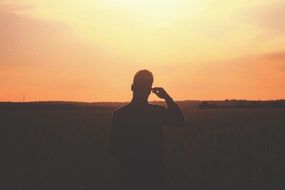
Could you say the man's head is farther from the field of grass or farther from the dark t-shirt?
the field of grass

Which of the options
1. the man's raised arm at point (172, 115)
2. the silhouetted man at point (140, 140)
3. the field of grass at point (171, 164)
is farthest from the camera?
the field of grass at point (171, 164)

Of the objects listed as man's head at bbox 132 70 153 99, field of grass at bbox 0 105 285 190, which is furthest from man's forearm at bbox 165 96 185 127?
field of grass at bbox 0 105 285 190

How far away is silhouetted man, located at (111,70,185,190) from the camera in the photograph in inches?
185

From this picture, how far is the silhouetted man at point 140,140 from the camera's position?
469 cm

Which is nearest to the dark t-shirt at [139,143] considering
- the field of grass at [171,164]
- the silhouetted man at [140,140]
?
the silhouetted man at [140,140]

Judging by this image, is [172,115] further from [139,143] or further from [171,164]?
[171,164]

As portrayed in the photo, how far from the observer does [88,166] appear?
11617mm

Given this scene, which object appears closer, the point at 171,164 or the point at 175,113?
the point at 175,113

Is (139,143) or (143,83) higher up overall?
(143,83)

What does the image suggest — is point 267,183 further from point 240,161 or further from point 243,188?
point 240,161

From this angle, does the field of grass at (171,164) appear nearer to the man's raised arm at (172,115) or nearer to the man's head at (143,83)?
the man's raised arm at (172,115)

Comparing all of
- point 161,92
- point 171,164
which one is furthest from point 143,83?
point 171,164

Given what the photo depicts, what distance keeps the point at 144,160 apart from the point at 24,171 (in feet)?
→ 23.5

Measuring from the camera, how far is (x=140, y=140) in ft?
15.5
